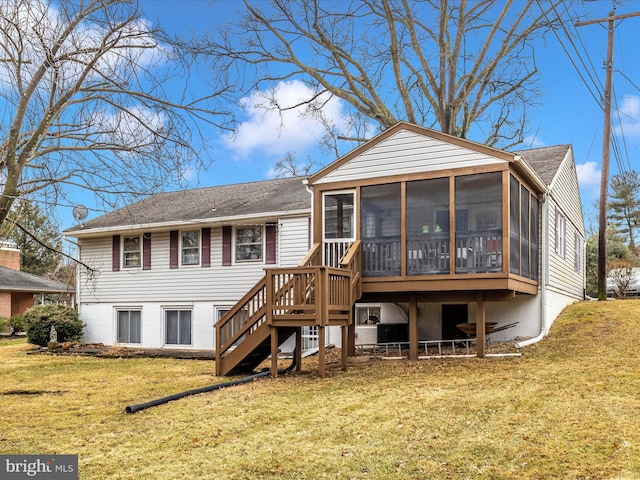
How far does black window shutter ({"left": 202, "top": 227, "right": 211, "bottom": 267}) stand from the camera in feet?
57.9

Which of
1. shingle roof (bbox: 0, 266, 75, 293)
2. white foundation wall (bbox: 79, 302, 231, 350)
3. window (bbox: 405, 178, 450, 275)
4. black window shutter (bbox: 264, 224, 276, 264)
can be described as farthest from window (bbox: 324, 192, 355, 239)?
shingle roof (bbox: 0, 266, 75, 293)

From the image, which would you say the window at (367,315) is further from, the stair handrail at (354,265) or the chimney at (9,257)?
the chimney at (9,257)

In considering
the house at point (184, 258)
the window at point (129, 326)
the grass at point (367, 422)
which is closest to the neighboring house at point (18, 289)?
the house at point (184, 258)

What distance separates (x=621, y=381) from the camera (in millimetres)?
8797

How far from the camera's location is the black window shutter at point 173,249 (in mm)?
18172

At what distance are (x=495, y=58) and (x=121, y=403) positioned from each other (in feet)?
56.2

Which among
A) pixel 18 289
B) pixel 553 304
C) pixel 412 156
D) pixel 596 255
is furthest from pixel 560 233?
pixel 18 289

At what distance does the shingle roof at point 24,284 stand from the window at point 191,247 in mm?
12235

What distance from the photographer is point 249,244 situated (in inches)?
674

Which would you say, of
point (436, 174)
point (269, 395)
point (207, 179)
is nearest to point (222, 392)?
point (269, 395)

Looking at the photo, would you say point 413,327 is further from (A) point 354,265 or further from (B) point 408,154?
(B) point 408,154

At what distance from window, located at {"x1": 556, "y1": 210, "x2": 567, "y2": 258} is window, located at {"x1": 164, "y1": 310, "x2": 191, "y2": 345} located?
1055 centimetres

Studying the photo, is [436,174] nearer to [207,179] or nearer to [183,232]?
[207,179]
